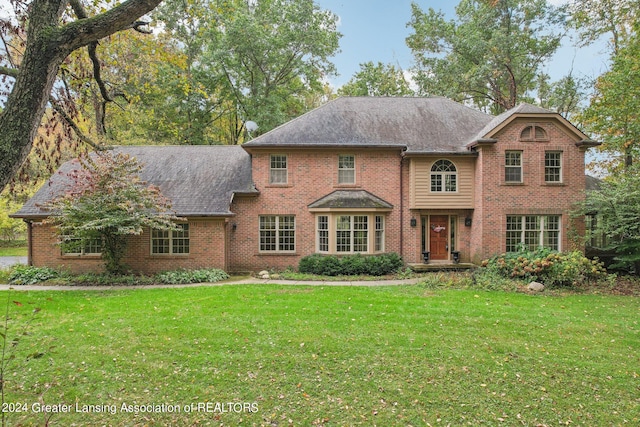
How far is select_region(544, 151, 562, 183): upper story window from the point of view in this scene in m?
14.0

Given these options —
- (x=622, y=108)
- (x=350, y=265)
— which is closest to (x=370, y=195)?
(x=350, y=265)

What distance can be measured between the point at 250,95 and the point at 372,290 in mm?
21048

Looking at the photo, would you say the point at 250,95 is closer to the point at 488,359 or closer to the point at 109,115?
the point at 109,115

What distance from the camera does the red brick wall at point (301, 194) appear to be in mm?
14812

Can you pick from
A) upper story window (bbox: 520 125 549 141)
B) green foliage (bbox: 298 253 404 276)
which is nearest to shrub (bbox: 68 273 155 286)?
green foliage (bbox: 298 253 404 276)

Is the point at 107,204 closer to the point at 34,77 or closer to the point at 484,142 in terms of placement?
the point at 34,77

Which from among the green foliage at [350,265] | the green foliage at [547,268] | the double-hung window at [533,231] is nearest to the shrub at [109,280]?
the green foliage at [350,265]

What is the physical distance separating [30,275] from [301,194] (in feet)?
34.8

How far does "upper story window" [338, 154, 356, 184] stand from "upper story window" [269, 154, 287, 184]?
2429mm

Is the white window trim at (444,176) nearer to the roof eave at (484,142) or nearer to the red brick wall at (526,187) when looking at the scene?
the red brick wall at (526,187)

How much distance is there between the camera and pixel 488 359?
5.79m

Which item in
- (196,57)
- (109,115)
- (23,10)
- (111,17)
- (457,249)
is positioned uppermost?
(196,57)

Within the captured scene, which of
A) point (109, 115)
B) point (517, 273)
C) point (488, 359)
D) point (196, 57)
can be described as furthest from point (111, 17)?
point (196, 57)

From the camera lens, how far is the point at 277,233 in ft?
49.1
